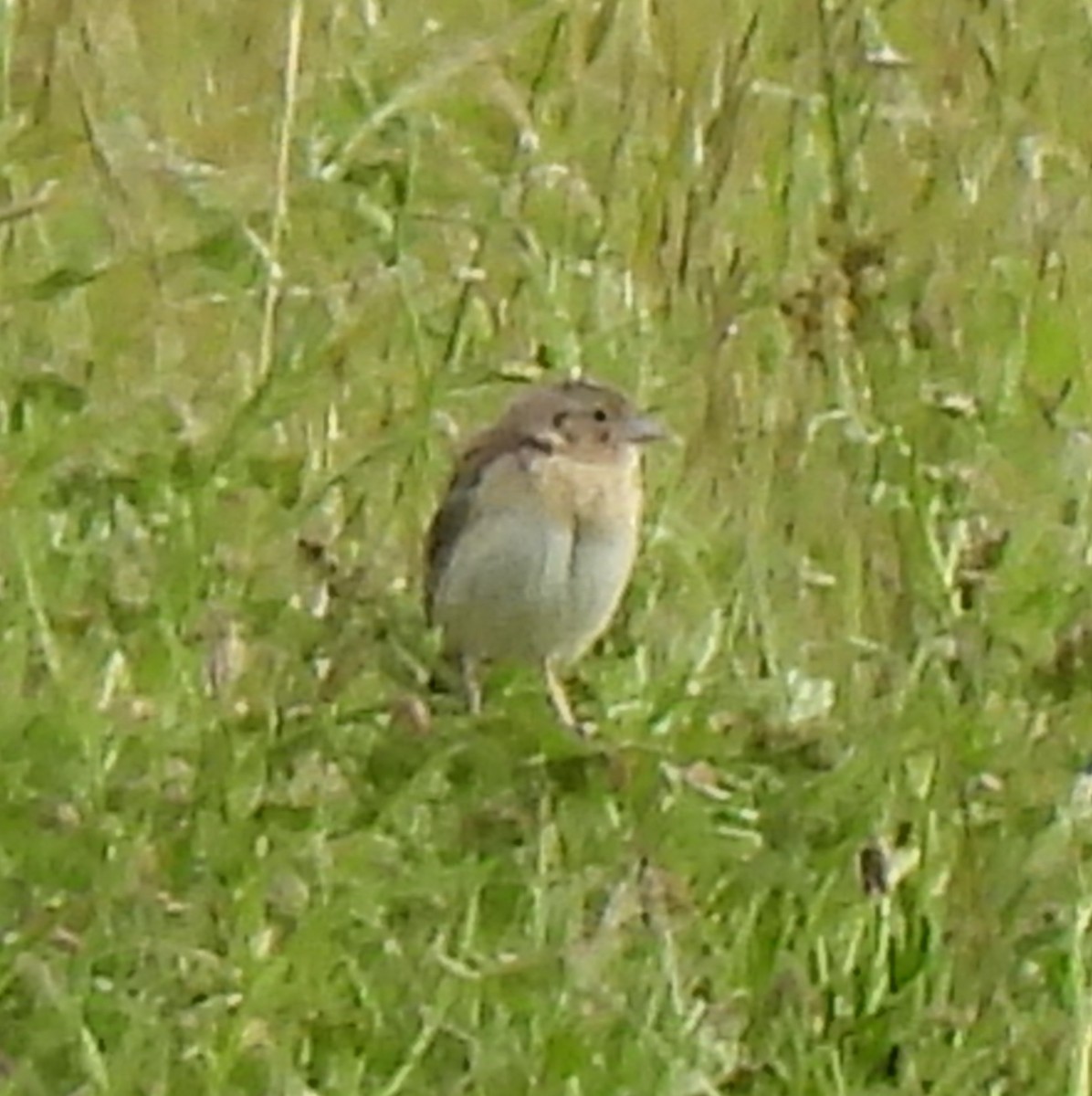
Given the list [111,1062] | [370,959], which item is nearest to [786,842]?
[370,959]

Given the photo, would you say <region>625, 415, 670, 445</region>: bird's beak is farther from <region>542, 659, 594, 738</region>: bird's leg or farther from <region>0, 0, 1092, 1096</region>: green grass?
<region>542, 659, 594, 738</region>: bird's leg

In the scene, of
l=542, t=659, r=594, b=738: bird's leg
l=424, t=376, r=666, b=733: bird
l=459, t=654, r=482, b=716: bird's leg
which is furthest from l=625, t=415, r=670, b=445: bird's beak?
l=459, t=654, r=482, b=716: bird's leg

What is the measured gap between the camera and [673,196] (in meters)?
5.20

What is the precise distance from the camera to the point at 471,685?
3547 millimetres

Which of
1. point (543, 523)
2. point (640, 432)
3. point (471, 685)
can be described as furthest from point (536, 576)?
point (471, 685)

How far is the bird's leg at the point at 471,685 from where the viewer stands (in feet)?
11.1

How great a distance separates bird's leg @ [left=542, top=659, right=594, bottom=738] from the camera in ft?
11.0

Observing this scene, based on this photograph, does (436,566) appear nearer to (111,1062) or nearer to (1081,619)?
(1081,619)

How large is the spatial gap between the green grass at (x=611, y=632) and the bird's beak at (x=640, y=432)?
10cm

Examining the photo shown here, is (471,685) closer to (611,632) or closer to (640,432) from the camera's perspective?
(611,632)

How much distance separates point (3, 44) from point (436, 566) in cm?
82

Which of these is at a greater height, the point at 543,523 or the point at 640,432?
the point at 640,432

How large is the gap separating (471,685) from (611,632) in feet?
3.05

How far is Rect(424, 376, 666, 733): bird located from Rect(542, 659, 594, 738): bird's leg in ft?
0.88
